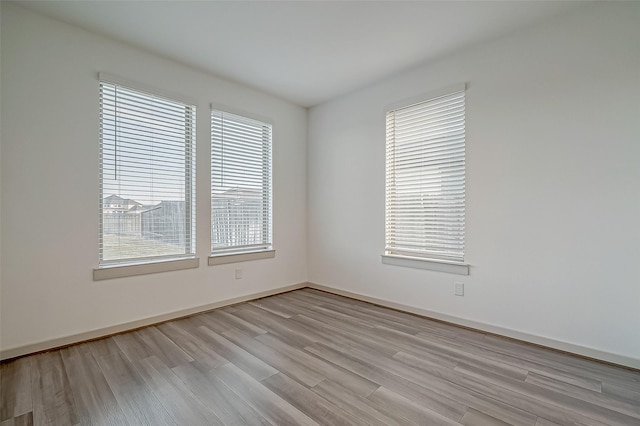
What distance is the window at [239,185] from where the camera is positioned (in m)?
3.64

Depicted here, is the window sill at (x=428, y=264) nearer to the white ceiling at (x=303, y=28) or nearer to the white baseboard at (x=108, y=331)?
the white baseboard at (x=108, y=331)

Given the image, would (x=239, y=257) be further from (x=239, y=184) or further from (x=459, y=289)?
(x=459, y=289)

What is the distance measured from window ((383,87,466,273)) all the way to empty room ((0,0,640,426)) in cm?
2

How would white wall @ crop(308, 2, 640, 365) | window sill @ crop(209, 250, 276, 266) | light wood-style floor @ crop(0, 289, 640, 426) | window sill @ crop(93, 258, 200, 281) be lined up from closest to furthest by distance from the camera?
light wood-style floor @ crop(0, 289, 640, 426)
white wall @ crop(308, 2, 640, 365)
window sill @ crop(93, 258, 200, 281)
window sill @ crop(209, 250, 276, 266)

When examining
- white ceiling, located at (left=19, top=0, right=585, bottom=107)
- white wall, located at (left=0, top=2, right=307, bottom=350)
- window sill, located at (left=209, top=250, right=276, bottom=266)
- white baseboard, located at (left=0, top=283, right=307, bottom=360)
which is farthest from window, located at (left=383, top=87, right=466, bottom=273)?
white wall, located at (left=0, top=2, right=307, bottom=350)

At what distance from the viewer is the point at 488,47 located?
2.86 meters

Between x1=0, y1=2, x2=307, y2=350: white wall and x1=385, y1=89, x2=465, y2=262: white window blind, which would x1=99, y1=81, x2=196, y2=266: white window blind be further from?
x1=385, y1=89, x2=465, y2=262: white window blind

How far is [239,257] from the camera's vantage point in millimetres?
3828

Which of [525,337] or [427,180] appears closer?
[525,337]

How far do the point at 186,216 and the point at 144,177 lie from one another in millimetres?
593

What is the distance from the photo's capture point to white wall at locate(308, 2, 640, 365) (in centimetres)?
225

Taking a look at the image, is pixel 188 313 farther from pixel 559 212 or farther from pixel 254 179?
pixel 559 212

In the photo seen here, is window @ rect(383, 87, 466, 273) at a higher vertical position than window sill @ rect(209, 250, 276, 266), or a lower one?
higher

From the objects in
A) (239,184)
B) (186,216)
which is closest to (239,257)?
(186,216)
